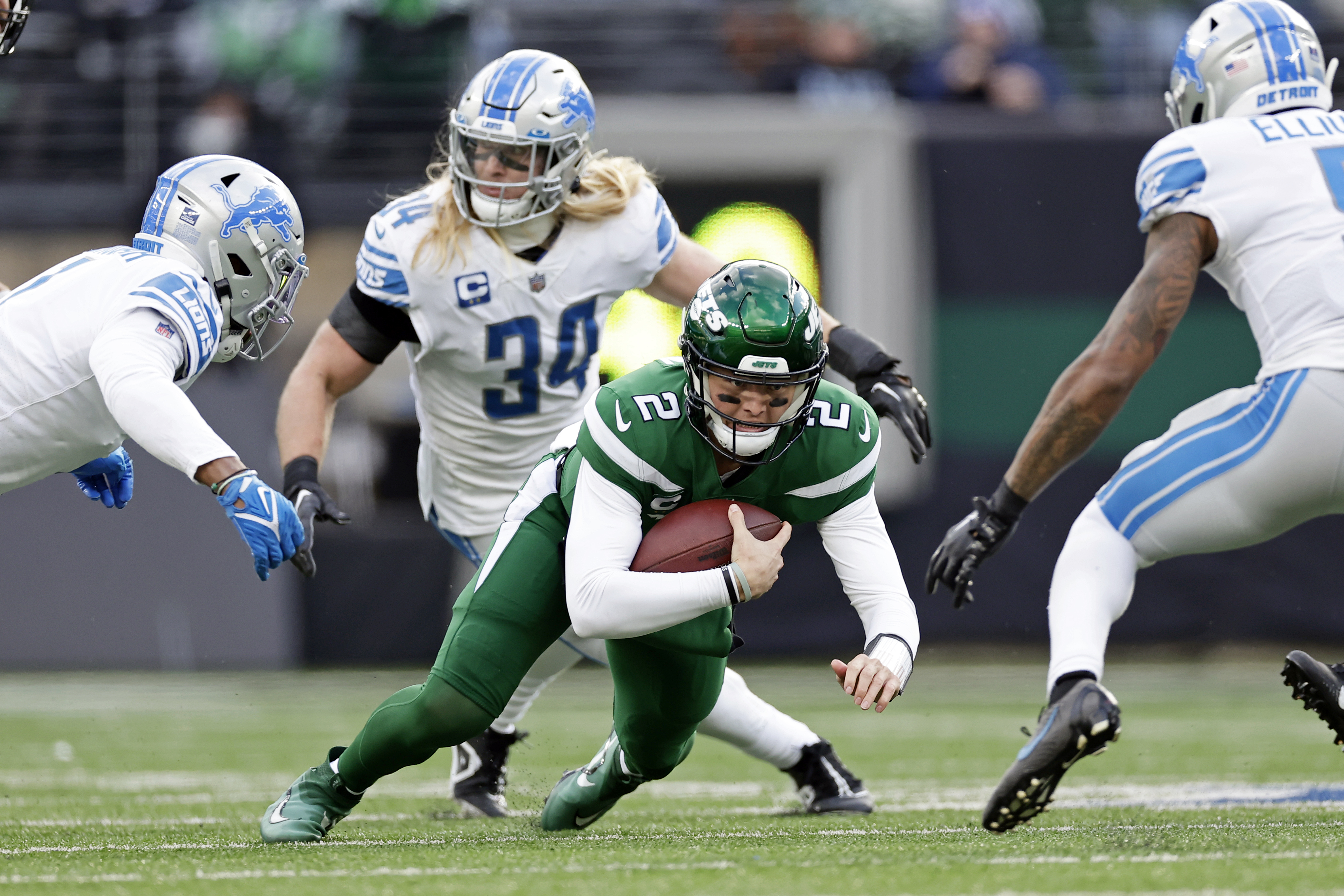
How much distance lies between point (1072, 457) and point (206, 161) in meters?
2.04

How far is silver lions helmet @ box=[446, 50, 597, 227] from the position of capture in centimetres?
407

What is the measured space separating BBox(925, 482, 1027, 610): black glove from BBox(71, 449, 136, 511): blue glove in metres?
1.87

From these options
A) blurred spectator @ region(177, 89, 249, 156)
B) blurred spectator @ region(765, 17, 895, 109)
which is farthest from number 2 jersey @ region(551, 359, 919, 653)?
blurred spectator @ region(765, 17, 895, 109)

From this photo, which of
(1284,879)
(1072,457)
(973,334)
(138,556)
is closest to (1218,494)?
(1072,457)

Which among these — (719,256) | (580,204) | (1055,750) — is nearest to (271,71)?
(719,256)

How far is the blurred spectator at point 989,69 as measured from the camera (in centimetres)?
932

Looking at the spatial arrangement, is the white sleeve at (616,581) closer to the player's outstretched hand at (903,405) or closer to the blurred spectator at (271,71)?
the player's outstretched hand at (903,405)

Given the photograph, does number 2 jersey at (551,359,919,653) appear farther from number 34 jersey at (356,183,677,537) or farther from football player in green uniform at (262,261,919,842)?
number 34 jersey at (356,183,677,537)

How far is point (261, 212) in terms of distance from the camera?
374 centimetres

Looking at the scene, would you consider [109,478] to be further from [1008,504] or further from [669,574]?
[1008,504]

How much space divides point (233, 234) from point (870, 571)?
1.59 meters

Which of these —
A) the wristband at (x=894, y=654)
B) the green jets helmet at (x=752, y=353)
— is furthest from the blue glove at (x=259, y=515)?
the wristband at (x=894, y=654)

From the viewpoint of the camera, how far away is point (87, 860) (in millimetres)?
3162

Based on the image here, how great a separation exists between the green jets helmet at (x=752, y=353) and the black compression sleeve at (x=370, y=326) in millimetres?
1195
